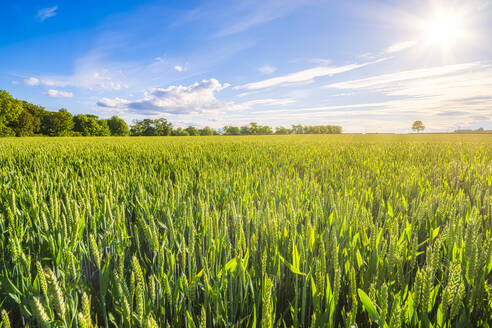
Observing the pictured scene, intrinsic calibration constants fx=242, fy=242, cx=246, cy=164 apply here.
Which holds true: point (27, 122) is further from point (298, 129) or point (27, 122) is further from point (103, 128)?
point (298, 129)

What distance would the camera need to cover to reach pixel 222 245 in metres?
1.09

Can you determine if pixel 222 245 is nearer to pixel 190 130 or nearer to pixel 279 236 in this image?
pixel 279 236

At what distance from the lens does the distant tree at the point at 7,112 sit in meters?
46.6

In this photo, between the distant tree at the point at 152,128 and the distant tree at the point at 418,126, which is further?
the distant tree at the point at 418,126

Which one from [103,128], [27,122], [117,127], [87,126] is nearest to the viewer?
[27,122]

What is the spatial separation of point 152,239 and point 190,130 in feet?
306

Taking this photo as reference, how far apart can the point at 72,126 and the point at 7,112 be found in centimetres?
1797

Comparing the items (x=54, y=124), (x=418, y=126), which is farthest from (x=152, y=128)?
(x=418, y=126)

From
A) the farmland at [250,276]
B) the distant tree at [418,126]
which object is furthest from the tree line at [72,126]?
the farmland at [250,276]

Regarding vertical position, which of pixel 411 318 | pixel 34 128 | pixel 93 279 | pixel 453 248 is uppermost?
pixel 34 128

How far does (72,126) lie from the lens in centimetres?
6462

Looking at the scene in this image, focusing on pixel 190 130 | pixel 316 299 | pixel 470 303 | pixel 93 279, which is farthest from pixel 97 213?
pixel 190 130

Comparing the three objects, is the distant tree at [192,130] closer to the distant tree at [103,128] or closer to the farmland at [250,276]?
the distant tree at [103,128]

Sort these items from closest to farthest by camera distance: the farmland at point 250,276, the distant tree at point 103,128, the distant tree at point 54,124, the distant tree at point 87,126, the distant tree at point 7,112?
1. the farmland at point 250,276
2. the distant tree at point 7,112
3. the distant tree at point 54,124
4. the distant tree at point 87,126
5. the distant tree at point 103,128
